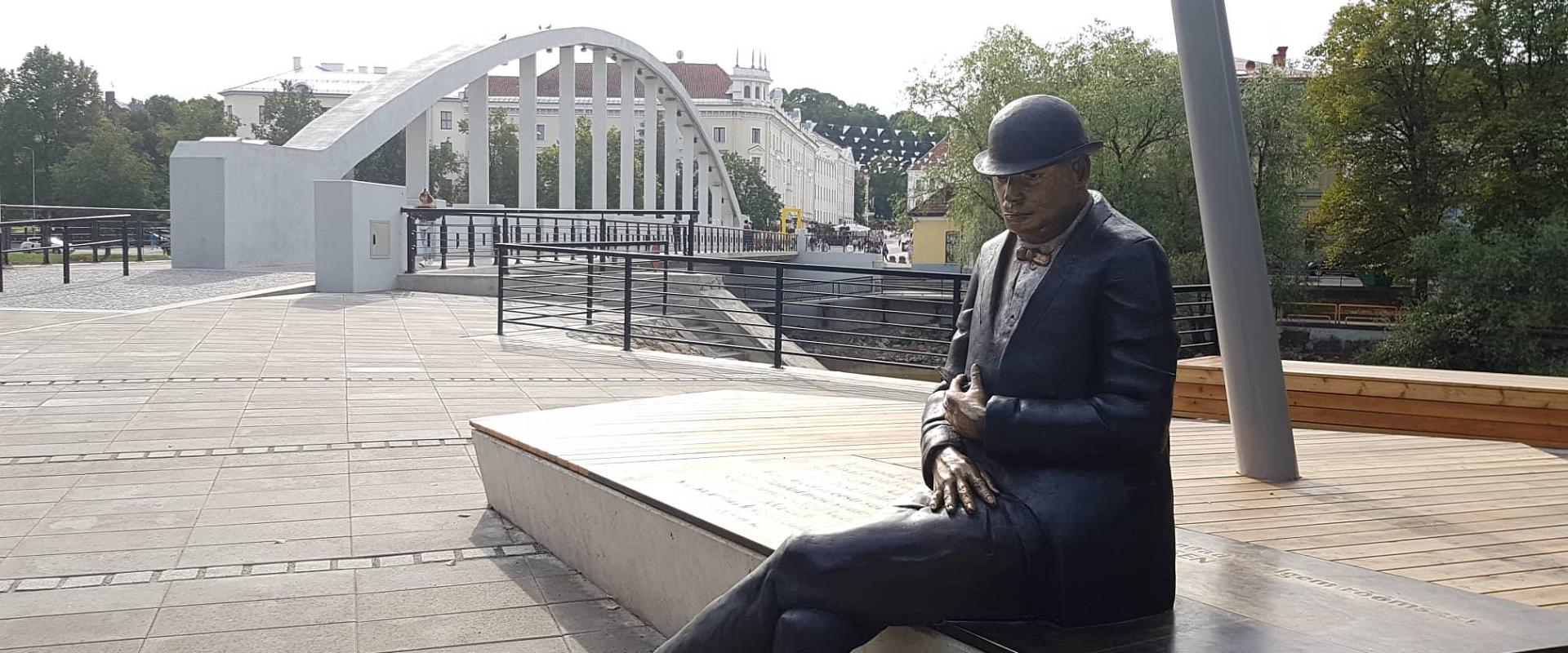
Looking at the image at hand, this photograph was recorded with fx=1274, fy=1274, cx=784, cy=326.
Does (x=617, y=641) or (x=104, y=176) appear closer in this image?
(x=617, y=641)

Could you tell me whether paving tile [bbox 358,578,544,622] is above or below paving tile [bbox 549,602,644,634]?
above

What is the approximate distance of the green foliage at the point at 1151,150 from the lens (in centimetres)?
3656

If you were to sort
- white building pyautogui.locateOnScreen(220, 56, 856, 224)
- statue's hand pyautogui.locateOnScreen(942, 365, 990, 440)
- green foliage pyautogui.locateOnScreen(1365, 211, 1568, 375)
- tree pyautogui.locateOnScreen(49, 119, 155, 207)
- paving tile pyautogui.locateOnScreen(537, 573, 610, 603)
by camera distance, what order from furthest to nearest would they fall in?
1. white building pyautogui.locateOnScreen(220, 56, 856, 224)
2. tree pyautogui.locateOnScreen(49, 119, 155, 207)
3. green foliage pyautogui.locateOnScreen(1365, 211, 1568, 375)
4. paving tile pyautogui.locateOnScreen(537, 573, 610, 603)
5. statue's hand pyautogui.locateOnScreen(942, 365, 990, 440)

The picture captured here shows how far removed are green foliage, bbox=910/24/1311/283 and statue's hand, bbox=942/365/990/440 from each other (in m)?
33.6

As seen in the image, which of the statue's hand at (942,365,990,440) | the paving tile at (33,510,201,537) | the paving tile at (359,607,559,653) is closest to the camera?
the statue's hand at (942,365,990,440)

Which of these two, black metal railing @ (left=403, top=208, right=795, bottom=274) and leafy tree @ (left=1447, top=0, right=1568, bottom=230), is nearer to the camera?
black metal railing @ (left=403, top=208, right=795, bottom=274)

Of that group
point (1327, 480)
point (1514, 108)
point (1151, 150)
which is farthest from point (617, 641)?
point (1514, 108)

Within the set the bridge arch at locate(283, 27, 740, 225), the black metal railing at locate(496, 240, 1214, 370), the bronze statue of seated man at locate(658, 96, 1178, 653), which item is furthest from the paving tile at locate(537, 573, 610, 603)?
the bridge arch at locate(283, 27, 740, 225)

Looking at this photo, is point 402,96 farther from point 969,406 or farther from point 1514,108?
point 1514,108

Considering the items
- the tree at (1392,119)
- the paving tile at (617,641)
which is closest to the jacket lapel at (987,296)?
Answer: the paving tile at (617,641)

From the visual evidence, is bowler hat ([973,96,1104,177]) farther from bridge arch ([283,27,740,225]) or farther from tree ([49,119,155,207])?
tree ([49,119,155,207])

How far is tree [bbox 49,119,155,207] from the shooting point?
62.4 m

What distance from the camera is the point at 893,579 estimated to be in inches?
97.0

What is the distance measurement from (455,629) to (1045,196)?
2473mm
